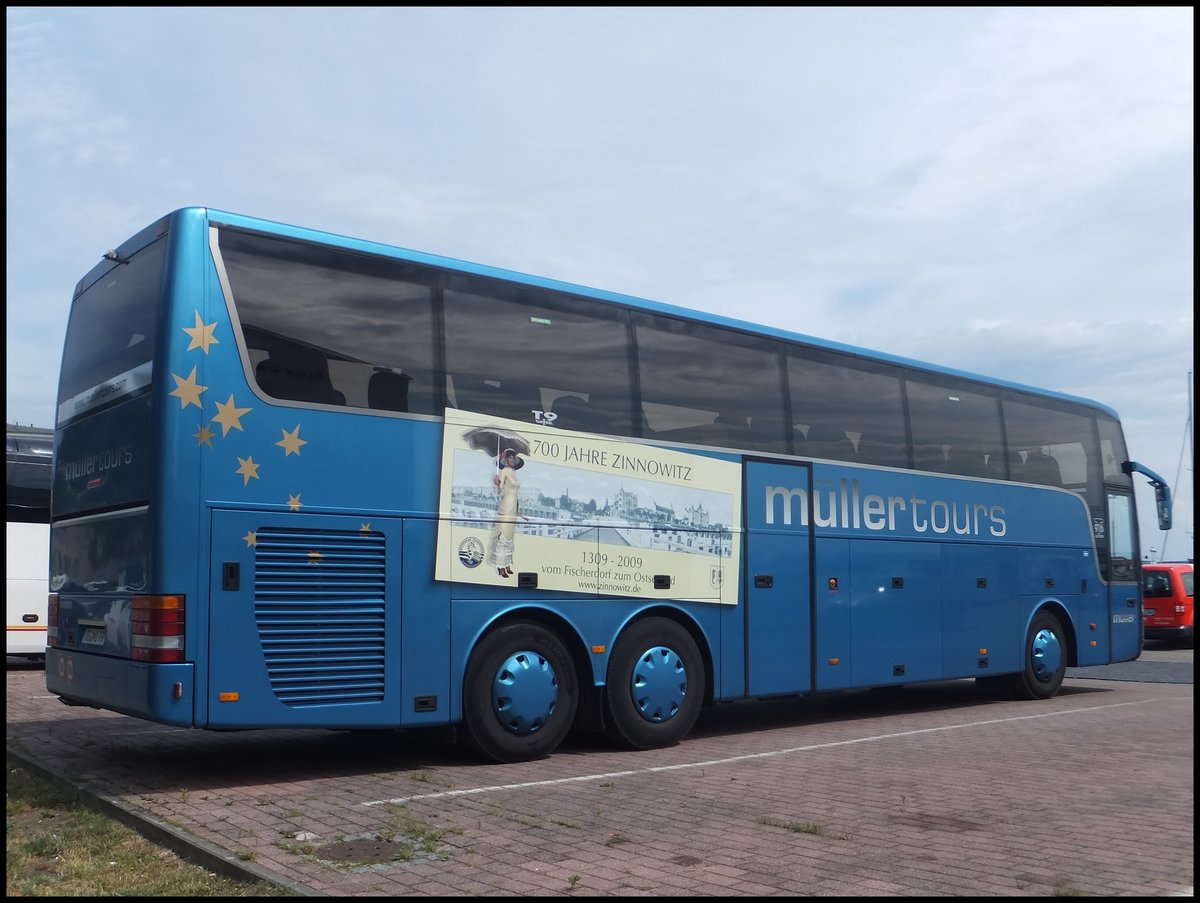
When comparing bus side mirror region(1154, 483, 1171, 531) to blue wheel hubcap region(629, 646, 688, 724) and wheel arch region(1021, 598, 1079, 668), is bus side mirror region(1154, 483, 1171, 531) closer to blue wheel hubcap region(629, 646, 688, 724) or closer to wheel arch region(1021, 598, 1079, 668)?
wheel arch region(1021, 598, 1079, 668)

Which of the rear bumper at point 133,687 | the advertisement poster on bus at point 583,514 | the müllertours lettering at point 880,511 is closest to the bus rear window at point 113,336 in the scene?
the rear bumper at point 133,687

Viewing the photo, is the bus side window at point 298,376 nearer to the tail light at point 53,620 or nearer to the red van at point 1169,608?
the tail light at point 53,620

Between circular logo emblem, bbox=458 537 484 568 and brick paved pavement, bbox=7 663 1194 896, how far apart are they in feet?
5.24

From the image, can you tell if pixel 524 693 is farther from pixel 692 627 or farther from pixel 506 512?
pixel 692 627

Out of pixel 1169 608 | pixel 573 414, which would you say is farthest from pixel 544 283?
pixel 1169 608

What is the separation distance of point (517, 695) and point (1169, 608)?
23.0 m

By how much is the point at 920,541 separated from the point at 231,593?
8.29 meters

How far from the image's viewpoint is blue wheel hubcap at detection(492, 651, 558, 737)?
9.41 metres

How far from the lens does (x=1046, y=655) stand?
15.7 metres

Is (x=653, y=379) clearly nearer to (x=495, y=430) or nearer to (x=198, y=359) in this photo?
(x=495, y=430)

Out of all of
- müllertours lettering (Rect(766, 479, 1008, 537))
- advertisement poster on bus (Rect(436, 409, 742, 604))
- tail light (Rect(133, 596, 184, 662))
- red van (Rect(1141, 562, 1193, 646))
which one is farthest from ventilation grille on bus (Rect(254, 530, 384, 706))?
red van (Rect(1141, 562, 1193, 646))

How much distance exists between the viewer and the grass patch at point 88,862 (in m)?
5.57

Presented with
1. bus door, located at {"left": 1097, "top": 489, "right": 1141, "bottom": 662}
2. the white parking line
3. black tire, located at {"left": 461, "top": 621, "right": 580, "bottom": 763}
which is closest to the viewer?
the white parking line

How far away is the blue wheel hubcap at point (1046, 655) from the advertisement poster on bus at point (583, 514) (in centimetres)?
626
